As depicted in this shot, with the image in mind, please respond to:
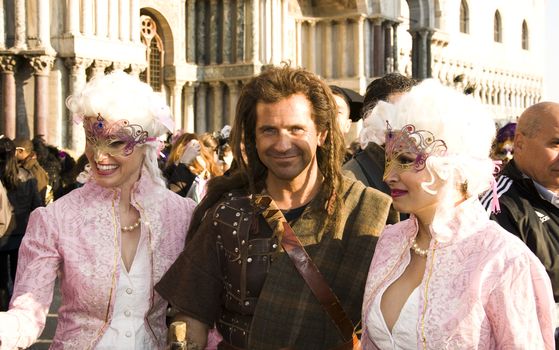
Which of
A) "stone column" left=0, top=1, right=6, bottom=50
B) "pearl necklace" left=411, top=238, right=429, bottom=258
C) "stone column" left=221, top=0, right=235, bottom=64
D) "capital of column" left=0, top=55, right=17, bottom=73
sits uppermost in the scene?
"stone column" left=221, top=0, right=235, bottom=64

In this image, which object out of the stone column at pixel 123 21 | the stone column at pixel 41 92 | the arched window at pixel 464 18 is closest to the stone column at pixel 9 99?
the stone column at pixel 41 92

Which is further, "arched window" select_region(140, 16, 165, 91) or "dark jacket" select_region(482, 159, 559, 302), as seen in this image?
"arched window" select_region(140, 16, 165, 91)

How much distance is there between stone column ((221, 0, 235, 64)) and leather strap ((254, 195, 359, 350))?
20.4 metres

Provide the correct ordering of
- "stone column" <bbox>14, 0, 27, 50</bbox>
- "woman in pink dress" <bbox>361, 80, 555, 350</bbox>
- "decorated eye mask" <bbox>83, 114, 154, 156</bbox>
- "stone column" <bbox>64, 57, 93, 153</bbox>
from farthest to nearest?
1. "stone column" <bbox>64, 57, 93, 153</bbox>
2. "stone column" <bbox>14, 0, 27, 50</bbox>
3. "decorated eye mask" <bbox>83, 114, 154, 156</bbox>
4. "woman in pink dress" <bbox>361, 80, 555, 350</bbox>

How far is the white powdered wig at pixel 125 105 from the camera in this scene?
12.9 feet

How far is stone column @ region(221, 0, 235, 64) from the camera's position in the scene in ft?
76.7

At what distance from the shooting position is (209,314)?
12.0ft

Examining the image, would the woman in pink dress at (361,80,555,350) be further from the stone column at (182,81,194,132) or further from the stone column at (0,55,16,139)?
the stone column at (182,81,194,132)

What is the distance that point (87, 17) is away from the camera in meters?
17.5

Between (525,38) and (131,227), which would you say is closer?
(131,227)

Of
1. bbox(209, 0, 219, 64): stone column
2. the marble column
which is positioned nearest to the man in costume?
the marble column

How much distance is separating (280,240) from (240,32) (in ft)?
66.3

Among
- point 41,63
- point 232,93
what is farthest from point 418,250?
point 232,93

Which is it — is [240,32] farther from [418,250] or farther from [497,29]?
[497,29]
